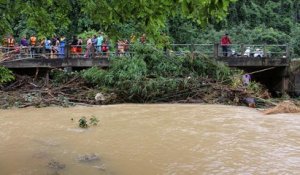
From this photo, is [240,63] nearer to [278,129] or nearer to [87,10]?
[278,129]

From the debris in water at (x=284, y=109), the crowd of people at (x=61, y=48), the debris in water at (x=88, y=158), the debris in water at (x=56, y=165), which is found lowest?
the debris in water at (x=56, y=165)

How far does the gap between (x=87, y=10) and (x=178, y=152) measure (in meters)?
4.00

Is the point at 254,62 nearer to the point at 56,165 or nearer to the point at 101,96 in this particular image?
the point at 101,96

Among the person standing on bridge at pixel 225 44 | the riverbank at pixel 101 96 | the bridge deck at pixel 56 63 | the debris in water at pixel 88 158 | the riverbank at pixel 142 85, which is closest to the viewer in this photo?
the debris in water at pixel 88 158

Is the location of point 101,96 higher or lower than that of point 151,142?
higher

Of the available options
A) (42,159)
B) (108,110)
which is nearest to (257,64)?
(108,110)

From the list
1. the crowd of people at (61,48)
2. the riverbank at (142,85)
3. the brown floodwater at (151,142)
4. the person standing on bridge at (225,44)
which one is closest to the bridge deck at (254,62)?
the person standing on bridge at (225,44)

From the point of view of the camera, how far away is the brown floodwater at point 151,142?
9.09 m

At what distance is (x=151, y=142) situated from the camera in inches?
447

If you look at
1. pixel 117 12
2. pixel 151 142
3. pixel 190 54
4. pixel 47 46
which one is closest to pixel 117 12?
pixel 117 12

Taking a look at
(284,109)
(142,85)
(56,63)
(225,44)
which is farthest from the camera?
(225,44)

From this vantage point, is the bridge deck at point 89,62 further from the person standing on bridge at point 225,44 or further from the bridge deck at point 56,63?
the person standing on bridge at point 225,44

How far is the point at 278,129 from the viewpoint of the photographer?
12.9 m

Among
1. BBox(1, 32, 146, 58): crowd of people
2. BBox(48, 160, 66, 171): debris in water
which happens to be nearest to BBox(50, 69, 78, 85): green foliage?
BBox(1, 32, 146, 58): crowd of people
